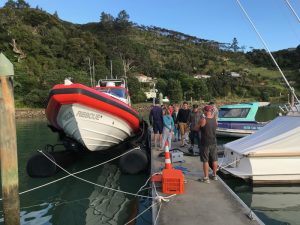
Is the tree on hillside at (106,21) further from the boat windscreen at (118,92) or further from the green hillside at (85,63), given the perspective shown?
the boat windscreen at (118,92)

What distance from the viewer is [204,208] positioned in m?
6.72

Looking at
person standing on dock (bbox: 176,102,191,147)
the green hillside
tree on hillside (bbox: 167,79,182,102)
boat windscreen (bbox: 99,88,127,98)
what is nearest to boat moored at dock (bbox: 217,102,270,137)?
person standing on dock (bbox: 176,102,191,147)

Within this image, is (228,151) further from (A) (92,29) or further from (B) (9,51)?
(A) (92,29)

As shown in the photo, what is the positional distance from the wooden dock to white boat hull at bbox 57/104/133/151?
13.0ft

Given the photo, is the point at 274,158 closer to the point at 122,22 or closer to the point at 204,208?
the point at 204,208

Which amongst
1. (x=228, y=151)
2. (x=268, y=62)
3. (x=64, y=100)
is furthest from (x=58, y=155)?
(x=268, y=62)

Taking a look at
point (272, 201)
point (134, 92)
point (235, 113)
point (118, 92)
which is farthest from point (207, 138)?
point (134, 92)

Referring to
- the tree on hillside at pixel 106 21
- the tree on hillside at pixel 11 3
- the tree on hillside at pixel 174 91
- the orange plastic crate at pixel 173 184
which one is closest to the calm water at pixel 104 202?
the orange plastic crate at pixel 173 184

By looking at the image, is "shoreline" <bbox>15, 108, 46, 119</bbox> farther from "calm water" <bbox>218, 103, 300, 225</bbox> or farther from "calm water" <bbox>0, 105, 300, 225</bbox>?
"calm water" <bbox>218, 103, 300, 225</bbox>

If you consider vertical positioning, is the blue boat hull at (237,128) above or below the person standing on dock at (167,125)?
below

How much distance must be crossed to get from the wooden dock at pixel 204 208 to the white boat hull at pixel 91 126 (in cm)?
396

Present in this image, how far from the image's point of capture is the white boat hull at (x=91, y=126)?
11359mm

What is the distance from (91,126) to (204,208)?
5917mm

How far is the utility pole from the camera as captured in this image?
691 centimetres
